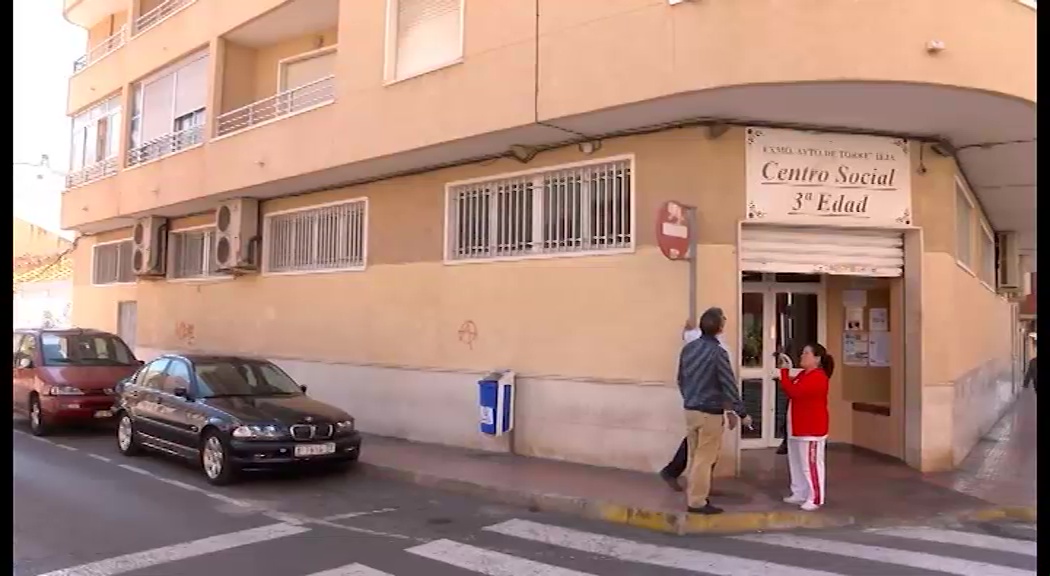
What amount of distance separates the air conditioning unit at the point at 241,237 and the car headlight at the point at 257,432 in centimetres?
704

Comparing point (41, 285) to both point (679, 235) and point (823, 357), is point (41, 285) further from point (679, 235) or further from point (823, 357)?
point (823, 357)

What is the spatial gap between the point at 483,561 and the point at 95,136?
19.3m

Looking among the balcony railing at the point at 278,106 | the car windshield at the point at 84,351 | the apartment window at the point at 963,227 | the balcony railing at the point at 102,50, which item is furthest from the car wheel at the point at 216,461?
the balcony railing at the point at 102,50

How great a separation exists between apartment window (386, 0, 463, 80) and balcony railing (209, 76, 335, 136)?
215 centimetres

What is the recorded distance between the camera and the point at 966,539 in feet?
22.1

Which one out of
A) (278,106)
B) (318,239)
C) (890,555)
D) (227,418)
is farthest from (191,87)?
(890,555)

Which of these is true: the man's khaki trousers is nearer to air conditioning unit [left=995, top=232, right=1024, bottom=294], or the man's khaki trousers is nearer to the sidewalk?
the sidewalk

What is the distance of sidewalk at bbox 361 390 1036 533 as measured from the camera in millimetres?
7262

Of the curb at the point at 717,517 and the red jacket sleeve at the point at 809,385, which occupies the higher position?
the red jacket sleeve at the point at 809,385

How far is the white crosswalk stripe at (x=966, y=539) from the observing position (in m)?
6.48

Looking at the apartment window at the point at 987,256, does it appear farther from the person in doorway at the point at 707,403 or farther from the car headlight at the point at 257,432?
the car headlight at the point at 257,432

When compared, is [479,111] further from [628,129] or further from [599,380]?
[599,380]

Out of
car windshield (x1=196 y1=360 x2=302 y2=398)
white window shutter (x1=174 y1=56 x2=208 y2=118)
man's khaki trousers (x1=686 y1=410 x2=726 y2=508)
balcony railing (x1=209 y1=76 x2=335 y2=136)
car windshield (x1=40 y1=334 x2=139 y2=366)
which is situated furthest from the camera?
white window shutter (x1=174 y1=56 x2=208 y2=118)

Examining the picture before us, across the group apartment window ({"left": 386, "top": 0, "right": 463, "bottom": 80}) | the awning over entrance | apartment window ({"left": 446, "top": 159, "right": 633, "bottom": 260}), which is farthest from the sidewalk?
apartment window ({"left": 386, "top": 0, "right": 463, "bottom": 80})
